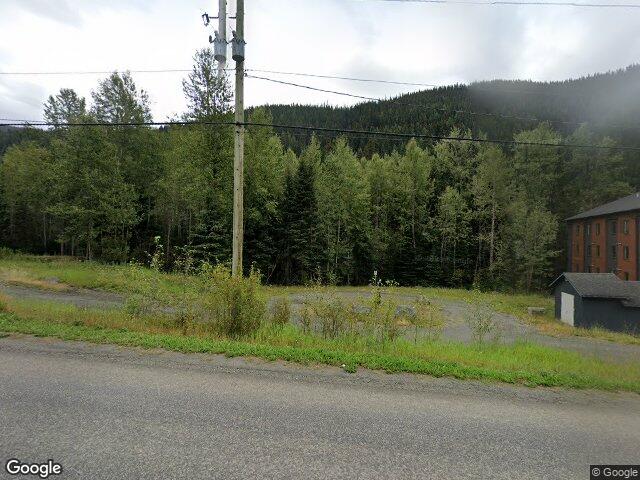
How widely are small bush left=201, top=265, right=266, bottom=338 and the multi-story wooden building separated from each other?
39.3m

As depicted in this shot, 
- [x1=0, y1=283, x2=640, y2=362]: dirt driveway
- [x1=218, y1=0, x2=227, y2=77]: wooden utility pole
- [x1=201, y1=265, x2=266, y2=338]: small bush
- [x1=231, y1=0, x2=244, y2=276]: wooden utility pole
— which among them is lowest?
[x1=0, y1=283, x2=640, y2=362]: dirt driveway

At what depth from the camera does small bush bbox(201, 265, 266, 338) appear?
24.1ft

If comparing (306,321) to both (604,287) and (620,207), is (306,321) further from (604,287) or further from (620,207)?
(620,207)

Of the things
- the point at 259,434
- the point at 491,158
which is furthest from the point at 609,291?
the point at 259,434

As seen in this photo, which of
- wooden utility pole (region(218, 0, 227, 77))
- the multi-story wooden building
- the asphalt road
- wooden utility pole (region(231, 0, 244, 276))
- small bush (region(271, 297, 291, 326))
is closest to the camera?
the asphalt road

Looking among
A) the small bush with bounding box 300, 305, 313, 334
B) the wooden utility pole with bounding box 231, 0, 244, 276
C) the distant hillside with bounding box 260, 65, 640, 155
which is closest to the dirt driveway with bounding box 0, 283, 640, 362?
the small bush with bounding box 300, 305, 313, 334

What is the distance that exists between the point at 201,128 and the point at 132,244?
71.5 ft

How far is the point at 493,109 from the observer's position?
92.6m

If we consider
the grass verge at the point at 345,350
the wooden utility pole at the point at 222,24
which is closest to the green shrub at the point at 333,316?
the grass verge at the point at 345,350

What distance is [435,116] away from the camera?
8825 centimetres

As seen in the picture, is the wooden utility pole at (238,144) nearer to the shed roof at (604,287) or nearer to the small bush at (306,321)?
the small bush at (306,321)

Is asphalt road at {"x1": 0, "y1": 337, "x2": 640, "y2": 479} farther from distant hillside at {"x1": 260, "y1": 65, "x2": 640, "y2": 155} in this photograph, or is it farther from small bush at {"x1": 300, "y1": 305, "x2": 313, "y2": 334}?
distant hillside at {"x1": 260, "y1": 65, "x2": 640, "y2": 155}

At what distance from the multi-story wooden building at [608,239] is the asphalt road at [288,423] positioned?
1518 inches

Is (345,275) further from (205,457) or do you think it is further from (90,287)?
(205,457)
